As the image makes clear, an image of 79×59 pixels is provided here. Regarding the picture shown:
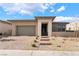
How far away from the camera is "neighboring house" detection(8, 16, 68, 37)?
13031 millimetres

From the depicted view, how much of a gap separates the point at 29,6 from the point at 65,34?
11.8 feet

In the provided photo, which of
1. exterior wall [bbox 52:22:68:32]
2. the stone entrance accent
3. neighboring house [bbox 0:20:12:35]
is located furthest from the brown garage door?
exterior wall [bbox 52:22:68:32]

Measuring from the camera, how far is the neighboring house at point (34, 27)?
1303cm

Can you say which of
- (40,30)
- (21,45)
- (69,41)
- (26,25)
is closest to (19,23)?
(26,25)

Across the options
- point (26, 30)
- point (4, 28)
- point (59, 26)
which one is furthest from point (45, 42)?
point (4, 28)

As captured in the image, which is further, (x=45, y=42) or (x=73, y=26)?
(x=45, y=42)

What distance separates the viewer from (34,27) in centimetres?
1430

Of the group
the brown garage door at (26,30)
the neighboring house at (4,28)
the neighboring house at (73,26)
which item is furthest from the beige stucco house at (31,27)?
the neighboring house at (73,26)

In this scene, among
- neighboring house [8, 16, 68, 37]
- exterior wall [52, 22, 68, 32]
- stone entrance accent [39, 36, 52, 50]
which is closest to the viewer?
stone entrance accent [39, 36, 52, 50]

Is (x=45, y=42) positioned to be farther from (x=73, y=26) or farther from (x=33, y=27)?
(x=73, y=26)

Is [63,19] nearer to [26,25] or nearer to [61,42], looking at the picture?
[61,42]

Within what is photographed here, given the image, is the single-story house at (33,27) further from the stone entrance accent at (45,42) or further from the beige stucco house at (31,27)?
the stone entrance accent at (45,42)

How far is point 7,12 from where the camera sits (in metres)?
11.6

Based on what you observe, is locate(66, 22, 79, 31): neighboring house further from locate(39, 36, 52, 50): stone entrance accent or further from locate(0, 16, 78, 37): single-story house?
locate(39, 36, 52, 50): stone entrance accent
